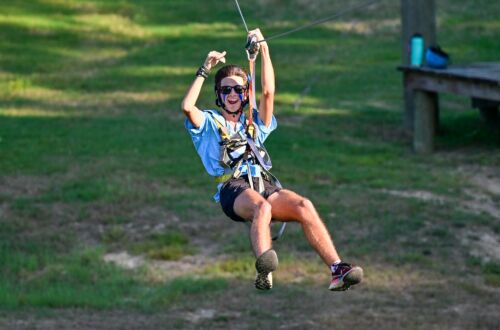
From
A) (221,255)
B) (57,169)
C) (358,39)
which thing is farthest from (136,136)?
(358,39)

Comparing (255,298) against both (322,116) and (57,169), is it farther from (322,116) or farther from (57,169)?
(322,116)

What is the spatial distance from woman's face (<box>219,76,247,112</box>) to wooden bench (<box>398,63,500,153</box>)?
926 centimetres

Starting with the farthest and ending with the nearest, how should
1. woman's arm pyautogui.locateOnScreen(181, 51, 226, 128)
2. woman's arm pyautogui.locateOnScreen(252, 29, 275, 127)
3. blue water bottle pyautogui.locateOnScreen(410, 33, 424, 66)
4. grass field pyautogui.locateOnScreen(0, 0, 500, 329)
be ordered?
blue water bottle pyautogui.locateOnScreen(410, 33, 424, 66)
grass field pyautogui.locateOnScreen(0, 0, 500, 329)
woman's arm pyautogui.locateOnScreen(252, 29, 275, 127)
woman's arm pyautogui.locateOnScreen(181, 51, 226, 128)

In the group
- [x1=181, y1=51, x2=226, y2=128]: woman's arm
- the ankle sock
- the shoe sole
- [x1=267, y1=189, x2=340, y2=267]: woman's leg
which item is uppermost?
[x1=181, y1=51, x2=226, y2=128]: woman's arm

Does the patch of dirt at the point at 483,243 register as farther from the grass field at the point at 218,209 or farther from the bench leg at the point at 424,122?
the bench leg at the point at 424,122

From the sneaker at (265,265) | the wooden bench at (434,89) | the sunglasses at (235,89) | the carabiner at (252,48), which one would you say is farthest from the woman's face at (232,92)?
the wooden bench at (434,89)

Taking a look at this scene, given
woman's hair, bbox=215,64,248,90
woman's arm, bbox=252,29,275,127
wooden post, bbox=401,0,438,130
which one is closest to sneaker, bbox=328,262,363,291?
woman's arm, bbox=252,29,275,127

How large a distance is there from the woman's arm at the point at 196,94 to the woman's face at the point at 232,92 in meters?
0.17

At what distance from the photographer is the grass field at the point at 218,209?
13.3 metres

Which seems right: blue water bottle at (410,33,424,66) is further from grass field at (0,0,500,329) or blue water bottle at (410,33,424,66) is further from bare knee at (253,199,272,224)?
bare knee at (253,199,272,224)

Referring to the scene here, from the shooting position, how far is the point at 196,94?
7.50 m

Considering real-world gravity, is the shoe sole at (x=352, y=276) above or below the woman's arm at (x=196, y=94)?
below

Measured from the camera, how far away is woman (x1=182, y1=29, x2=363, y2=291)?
7223mm

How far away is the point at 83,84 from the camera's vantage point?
993 inches
